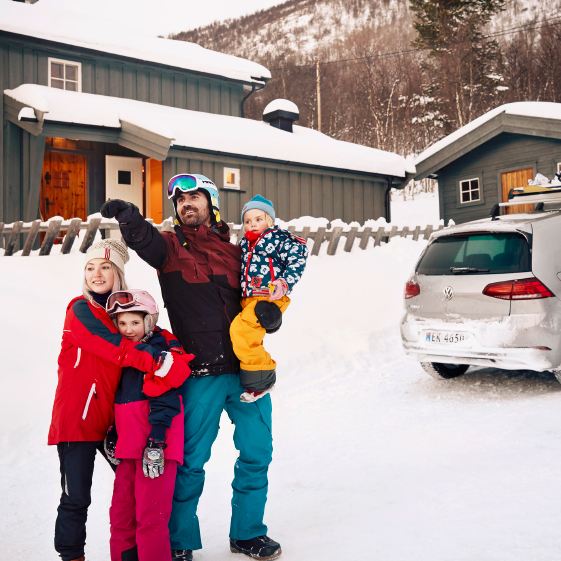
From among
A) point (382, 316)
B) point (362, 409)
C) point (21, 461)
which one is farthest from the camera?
point (382, 316)

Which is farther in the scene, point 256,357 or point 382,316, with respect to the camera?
point 382,316

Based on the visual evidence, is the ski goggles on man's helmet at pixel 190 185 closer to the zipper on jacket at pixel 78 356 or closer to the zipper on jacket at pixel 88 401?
the zipper on jacket at pixel 78 356

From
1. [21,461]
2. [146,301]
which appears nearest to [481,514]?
[146,301]

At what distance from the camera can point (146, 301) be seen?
9.62 feet

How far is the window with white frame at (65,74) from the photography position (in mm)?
14602

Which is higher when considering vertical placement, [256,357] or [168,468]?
[256,357]

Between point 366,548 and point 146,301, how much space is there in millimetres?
1656

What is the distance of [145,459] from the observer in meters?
2.62

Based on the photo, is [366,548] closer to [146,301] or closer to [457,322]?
[146,301]

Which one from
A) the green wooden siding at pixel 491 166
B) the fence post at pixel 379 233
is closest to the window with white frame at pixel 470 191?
the green wooden siding at pixel 491 166

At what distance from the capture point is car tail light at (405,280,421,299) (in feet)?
20.0

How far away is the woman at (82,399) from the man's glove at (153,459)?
0.34m

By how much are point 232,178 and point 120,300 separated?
488 inches

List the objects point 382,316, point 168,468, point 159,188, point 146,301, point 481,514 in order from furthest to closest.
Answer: point 159,188, point 382,316, point 481,514, point 146,301, point 168,468
